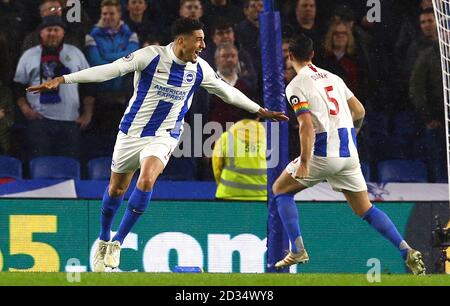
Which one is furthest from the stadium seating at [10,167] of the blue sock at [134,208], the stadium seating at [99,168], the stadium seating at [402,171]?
the stadium seating at [402,171]

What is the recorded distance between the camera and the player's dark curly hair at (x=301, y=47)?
11148 mm

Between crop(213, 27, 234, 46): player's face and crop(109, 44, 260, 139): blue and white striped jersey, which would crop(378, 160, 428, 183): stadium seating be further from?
crop(109, 44, 260, 139): blue and white striped jersey

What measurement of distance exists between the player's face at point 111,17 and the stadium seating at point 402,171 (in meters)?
3.13

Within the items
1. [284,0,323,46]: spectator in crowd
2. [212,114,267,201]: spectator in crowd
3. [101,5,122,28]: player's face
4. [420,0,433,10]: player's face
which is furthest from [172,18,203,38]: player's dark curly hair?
[420,0,433,10]: player's face

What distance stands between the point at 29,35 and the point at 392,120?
394cm

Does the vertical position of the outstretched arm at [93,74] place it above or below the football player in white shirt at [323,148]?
above

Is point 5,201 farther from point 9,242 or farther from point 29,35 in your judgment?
point 29,35

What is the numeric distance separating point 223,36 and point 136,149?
3503 mm

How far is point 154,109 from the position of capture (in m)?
11.1

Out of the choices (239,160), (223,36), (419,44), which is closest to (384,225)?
(239,160)

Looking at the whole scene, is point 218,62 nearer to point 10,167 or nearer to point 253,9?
point 253,9

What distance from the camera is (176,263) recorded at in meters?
12.8

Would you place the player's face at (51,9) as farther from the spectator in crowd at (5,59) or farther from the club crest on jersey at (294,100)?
the club crest on jersey at (294,100)

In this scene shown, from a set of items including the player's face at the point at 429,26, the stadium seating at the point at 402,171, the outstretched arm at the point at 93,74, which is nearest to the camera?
the outstretched arm at the point at 93,74
